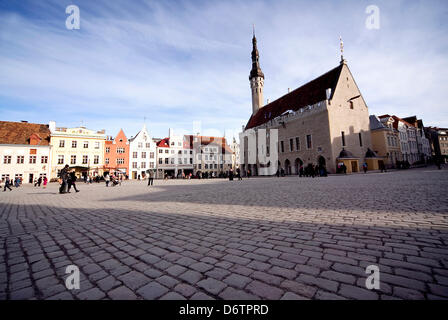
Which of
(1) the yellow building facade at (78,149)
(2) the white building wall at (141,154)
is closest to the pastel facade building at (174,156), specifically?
(2) the white building wall at (141,154)

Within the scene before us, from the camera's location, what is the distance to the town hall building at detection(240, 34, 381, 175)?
29047mm

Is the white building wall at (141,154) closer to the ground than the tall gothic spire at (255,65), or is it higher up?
closer to the ground

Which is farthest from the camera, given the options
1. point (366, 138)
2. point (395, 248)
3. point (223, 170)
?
point (223, 170)

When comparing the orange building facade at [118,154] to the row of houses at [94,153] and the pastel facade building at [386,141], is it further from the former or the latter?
the pastel facade building at [386,141]

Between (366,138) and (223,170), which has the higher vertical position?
(366,138)

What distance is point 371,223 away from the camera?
341 cm

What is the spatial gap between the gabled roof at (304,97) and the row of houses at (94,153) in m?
19.2

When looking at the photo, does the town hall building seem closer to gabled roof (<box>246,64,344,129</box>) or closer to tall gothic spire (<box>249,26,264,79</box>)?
gabled roof (<box>246,64,344,129</box>)

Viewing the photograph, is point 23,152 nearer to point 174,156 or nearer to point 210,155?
point 174,156

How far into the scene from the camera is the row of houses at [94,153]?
33.1m

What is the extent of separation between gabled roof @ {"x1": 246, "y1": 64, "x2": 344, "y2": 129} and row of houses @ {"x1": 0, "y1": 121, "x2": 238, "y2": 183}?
19.2 metres
